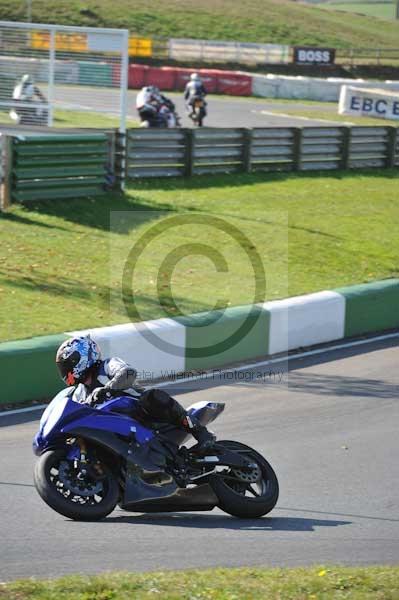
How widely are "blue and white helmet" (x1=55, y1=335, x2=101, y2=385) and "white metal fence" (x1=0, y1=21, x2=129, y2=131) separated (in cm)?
1307

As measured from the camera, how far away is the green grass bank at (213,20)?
2329 inches

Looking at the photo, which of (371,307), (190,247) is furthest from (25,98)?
(371,307)

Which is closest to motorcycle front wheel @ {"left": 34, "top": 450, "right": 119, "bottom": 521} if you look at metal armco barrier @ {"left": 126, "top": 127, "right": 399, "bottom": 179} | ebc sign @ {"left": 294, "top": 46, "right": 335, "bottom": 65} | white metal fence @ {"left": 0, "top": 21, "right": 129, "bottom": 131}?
white metal fence @ {"left": 0, "top": 21, "right": 129, "bottom": 131}

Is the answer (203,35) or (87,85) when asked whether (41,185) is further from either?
(203,35)

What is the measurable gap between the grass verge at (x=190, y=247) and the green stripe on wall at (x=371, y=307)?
1.06 m

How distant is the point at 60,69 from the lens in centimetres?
2080

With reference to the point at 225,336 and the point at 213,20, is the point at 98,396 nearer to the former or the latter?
the point at 225,336

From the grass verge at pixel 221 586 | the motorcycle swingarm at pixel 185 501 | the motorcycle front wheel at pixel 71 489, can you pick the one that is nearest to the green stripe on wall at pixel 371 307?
the motorcycle swingarm at pixel 185 501

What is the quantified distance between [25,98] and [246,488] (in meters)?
14.3

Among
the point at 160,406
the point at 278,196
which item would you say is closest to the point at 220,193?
the point at 278,196

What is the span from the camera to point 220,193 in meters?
21.8

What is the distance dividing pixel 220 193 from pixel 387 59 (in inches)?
1629

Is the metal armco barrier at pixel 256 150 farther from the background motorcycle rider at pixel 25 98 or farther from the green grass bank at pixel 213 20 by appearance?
the green grass bank at pixel 213 20

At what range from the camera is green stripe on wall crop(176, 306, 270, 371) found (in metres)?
12.7
